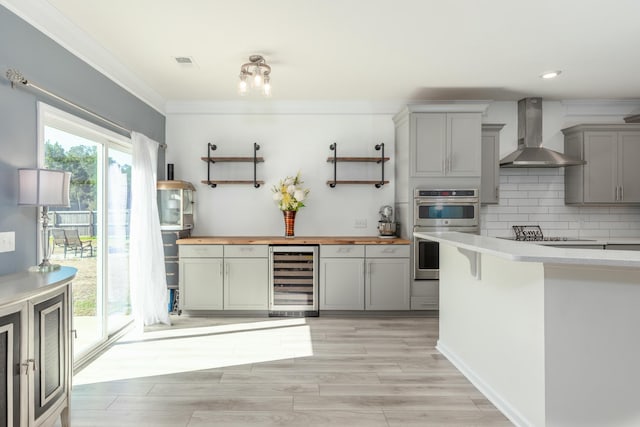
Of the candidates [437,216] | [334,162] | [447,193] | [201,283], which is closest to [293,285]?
[201,283]

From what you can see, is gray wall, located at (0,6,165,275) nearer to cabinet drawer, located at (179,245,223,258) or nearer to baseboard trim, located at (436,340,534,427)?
cabinet drawer, located at (179,245,223,258)

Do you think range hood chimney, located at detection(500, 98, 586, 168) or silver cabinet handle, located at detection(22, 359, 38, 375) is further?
range hood chimney, located at detection(500, 98, 586, 168)

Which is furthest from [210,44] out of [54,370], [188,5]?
[54,370]

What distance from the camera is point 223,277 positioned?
434 centimetres

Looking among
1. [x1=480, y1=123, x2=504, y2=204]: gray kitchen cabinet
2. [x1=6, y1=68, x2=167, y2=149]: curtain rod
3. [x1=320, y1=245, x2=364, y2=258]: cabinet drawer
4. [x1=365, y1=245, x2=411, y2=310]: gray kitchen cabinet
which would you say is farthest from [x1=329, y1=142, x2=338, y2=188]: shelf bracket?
[x1=6, y1=68, x2=167, y2=149]: curtain rod

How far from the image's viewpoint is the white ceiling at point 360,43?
8.48ft

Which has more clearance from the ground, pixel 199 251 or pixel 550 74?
pixel 550 74

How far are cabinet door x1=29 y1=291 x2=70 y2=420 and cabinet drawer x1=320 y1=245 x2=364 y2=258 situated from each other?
2.71 meters

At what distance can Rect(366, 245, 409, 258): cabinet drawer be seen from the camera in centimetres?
435

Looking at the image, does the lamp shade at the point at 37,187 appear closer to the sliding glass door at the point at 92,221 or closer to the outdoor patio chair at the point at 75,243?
the sliding glass door at the point at 92,221

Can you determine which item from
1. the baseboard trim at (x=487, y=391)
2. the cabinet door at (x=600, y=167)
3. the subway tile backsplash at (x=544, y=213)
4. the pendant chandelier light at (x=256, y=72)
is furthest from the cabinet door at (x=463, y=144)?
the pendant chandelier light at (x=256, y=72)

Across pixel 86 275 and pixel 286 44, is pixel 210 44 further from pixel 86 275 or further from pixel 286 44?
pixel 86 275

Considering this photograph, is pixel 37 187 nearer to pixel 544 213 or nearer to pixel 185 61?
pixel 185 61

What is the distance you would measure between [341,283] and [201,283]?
1.63m
